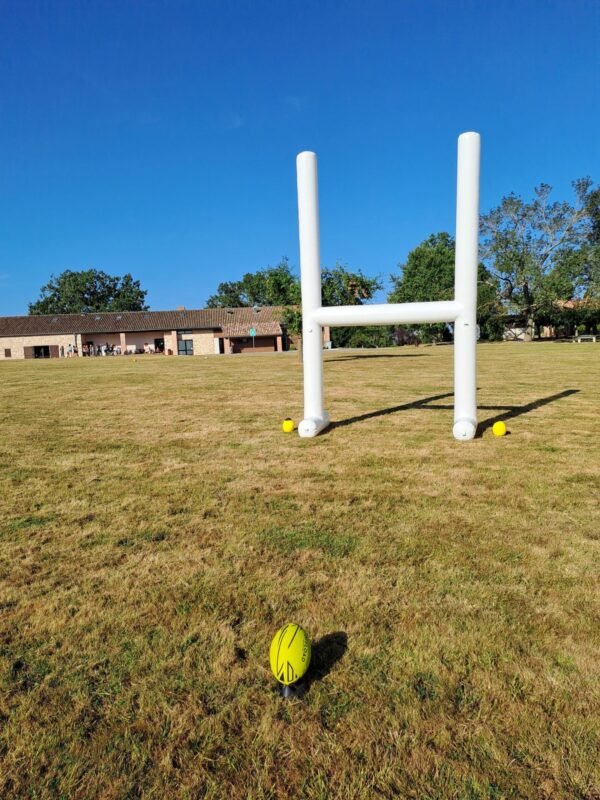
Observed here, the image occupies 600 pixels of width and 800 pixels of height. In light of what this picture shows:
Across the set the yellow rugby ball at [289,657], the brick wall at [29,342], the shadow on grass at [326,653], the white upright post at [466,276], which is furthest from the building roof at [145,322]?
the yellow rugby ball at [289,657]

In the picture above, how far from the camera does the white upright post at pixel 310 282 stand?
7238mm

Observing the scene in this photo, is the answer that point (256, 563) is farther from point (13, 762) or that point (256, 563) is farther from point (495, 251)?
point (495, 251)

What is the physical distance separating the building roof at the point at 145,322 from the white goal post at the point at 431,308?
58615 mm

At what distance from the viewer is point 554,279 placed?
5356 cm

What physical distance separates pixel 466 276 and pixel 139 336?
65.4 metres

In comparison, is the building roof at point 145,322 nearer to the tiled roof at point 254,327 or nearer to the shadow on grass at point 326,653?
the tiled roof at point 254,327

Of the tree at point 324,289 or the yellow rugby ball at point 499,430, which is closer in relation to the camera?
the yellow rugby ball at point 499,430

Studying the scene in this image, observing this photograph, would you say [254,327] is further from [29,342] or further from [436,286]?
[29,342]

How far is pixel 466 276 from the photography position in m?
6.79

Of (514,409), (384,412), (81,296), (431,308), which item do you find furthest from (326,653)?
(81,296)

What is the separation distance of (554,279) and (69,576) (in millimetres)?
59836

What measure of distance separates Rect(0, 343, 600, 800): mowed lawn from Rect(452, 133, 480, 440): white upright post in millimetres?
1388

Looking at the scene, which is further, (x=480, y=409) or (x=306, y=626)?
(x=480, y=409)

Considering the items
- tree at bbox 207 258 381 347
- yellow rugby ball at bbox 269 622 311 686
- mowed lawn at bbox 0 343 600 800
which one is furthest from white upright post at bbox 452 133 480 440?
tree at bbox 207 258 381 347
